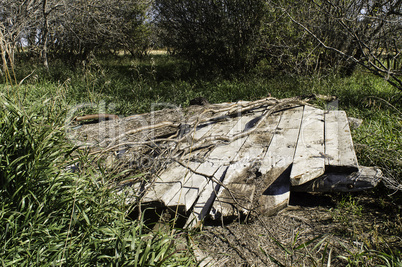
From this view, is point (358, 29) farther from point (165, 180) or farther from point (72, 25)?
point (72, 25)

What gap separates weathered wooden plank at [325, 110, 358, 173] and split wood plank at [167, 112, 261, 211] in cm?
90

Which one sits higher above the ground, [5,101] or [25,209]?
[5,101]

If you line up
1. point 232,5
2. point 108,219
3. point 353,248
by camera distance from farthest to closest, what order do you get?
1. point 232,5
2. point 353,248
3. point 108,219

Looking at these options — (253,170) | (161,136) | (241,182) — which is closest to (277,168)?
(253,170)

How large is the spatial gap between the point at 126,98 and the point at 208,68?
330 centimetres

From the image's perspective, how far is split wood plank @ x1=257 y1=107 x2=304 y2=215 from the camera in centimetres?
264

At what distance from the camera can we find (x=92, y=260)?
1.73 m

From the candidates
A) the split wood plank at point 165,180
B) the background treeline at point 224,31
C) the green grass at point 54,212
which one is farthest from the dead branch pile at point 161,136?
the background treeline at point 224,31

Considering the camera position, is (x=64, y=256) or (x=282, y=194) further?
(x=282, y=194)

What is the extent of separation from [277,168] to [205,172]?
25.6 inches

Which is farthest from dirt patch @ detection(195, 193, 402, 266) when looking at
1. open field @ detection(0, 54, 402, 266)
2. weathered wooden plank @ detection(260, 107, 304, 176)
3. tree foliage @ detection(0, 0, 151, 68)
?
tree foliage @ detection(0, 0, 151, 68)

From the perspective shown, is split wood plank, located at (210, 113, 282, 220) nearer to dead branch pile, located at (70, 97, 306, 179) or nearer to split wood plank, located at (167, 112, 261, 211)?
split wood plank, located at (167, 112, 261, 211)

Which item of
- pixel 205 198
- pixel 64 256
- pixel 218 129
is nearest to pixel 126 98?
pixel 218 129

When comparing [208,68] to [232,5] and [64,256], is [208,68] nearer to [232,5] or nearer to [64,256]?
[232,5]
